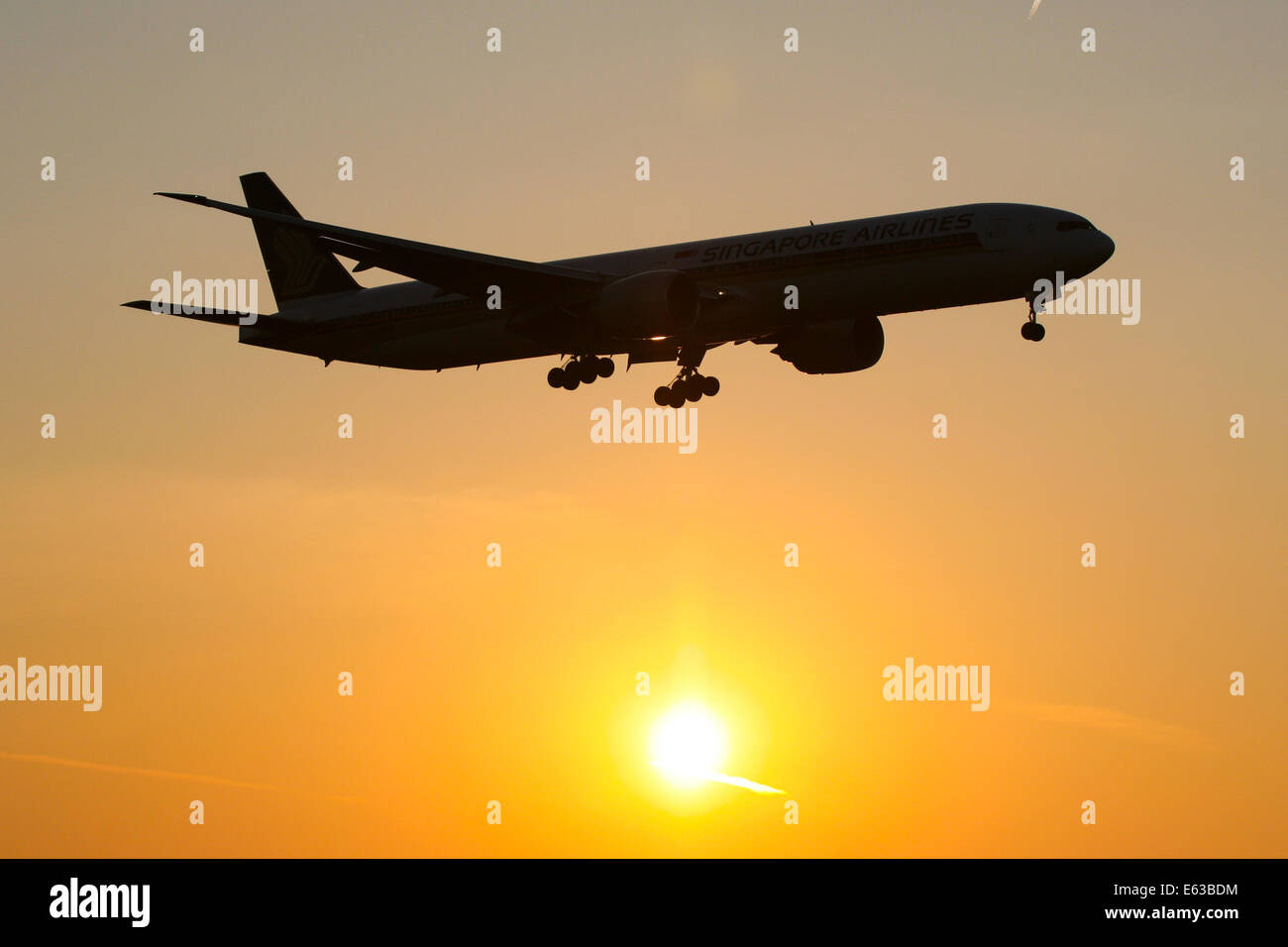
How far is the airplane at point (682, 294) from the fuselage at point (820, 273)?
→ 0.14 ft

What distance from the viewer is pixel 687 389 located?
5669 cm

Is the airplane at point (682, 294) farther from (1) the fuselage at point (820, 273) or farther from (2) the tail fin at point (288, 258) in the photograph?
(2) the tail fin at point (288, 258)

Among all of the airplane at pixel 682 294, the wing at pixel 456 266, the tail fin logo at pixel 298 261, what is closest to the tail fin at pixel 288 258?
the tail fin logo at pixel 298 261

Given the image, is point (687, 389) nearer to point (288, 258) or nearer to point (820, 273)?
point (820, 273)

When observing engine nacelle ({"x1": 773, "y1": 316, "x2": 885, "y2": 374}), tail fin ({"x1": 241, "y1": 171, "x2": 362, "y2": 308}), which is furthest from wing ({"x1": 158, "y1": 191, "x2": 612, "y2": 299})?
tail fin ({"x1": 241, "y1": 171, "x2": 362, "y2": 308})

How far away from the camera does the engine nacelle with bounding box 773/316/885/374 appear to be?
55.4m

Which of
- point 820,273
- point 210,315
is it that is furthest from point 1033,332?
point 210,315

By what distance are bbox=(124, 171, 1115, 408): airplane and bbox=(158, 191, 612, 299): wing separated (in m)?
0.07

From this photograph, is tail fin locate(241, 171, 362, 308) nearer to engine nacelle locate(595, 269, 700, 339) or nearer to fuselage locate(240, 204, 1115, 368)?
fuselage locate(240, 204, 1115, 368)

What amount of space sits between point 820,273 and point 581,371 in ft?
34.4

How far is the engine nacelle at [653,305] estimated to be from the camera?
4944 centimetres

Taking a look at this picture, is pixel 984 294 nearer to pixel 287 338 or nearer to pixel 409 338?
pixel 409 338
